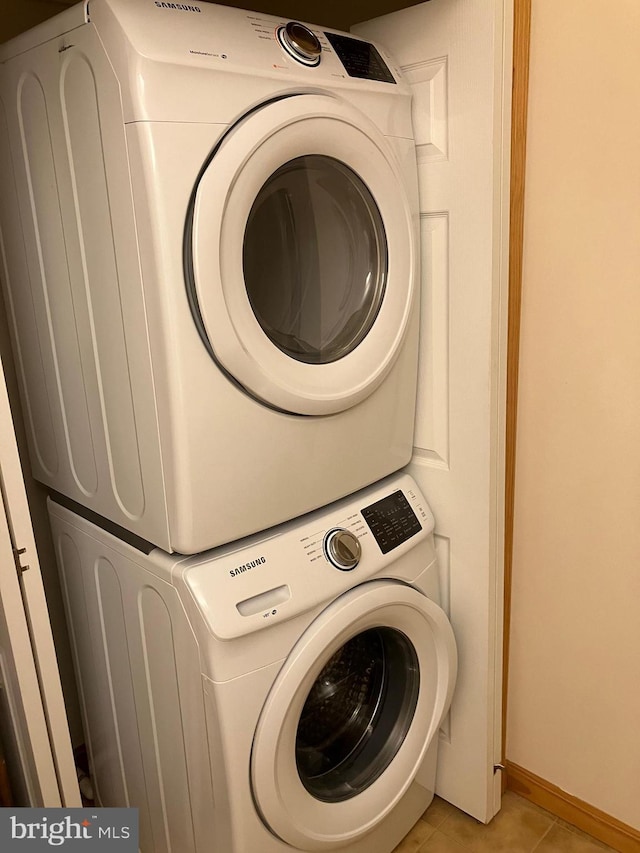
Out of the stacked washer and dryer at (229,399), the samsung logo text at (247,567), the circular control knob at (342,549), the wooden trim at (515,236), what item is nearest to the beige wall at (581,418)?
the wooden trim at (515,236)

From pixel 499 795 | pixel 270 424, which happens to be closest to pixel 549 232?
pixel 270 424

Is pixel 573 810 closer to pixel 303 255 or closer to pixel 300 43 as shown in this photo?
pixel 303 255

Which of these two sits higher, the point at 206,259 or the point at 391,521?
the point at 206,259

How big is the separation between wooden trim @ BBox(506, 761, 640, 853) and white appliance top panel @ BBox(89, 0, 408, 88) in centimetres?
160

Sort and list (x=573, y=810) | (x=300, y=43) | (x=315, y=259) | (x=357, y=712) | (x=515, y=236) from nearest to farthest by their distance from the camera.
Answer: (x=300, y=43), (x=315, y=259), (x=515, y=236), (x=357, y=712), (x=573, y=810)

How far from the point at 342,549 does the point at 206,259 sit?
0.58m

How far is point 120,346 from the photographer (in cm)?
116

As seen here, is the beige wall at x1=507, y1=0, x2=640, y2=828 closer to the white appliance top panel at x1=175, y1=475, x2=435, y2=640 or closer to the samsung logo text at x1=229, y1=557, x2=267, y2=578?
the white appliance top panel at x1=175, y1=475, x2=435, y2=640

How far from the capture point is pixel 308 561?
4.18 feet

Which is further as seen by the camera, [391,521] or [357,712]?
[357,712]

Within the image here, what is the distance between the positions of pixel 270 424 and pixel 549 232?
2.18ft

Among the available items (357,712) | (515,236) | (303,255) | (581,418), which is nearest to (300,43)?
(303,255)

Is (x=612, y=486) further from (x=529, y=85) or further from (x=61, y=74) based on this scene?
(x=61, y=74)

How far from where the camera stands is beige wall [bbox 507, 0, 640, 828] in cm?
127
